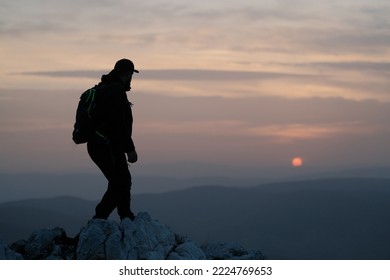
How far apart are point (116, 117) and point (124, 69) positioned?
115 cm

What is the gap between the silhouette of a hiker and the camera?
1352 cm

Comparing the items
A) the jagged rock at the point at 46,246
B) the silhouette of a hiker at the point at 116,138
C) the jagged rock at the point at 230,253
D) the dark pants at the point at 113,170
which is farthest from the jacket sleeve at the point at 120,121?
the jagged rock at the point at 230,253

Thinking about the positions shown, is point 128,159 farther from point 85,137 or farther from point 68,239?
point 68,239

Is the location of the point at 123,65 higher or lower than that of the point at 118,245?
higher

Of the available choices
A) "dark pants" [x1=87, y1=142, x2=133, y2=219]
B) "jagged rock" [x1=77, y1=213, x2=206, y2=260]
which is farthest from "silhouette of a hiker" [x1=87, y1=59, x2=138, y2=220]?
"jagged rock" [x1=77, y1=213, x2=206, y2=260]

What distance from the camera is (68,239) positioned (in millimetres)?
14875

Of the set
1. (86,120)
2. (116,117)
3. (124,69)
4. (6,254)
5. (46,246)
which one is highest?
(124,69)

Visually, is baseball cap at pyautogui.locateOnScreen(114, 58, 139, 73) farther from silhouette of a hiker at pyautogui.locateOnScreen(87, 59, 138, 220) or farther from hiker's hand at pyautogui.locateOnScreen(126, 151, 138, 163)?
hiker's hand at pyautogui.locateOnScreen(126, 151, 138, 163)

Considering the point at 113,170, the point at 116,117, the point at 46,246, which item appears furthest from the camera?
the point at 46,246

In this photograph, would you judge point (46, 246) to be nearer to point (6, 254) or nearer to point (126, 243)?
point (6, 254)

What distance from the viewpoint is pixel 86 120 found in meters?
13.5

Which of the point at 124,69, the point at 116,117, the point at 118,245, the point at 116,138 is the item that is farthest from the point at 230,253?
the point at 124,69

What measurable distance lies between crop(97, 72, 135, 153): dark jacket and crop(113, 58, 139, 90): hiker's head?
221mm
